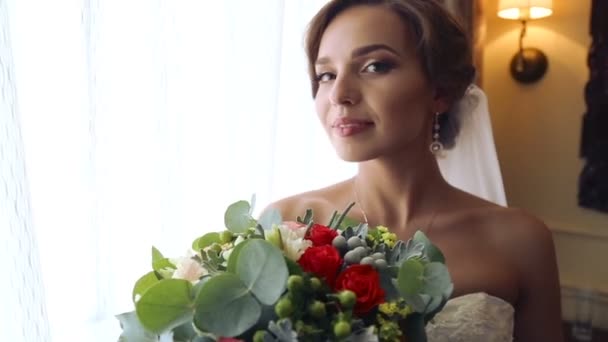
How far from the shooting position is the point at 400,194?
1004 millimetres

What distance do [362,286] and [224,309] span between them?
0.12m

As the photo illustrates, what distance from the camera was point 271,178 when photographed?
1.15 m

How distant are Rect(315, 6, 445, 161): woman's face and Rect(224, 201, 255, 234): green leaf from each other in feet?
0.93

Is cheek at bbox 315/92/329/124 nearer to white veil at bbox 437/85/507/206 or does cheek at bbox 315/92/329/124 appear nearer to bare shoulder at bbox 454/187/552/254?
bare shoulder at bbox 454/187/552/254

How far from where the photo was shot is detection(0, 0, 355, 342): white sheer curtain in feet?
2.08

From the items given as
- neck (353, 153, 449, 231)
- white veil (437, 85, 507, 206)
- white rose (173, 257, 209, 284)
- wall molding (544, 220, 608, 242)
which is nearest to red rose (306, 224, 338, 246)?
white rose (173, 257, 209, 284)

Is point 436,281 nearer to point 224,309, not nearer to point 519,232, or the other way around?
point 224,309

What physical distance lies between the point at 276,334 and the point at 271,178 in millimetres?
708

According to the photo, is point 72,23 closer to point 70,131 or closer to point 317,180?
point 70,131

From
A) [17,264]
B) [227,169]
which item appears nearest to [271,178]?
[227,169]

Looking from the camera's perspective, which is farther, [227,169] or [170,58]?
[227,169]

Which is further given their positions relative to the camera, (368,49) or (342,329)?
(368,49)

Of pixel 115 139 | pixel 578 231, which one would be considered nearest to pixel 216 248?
pixel 115 139

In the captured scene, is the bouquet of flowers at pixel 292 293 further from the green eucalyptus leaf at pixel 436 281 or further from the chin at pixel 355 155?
the chin at pixel 355 155
